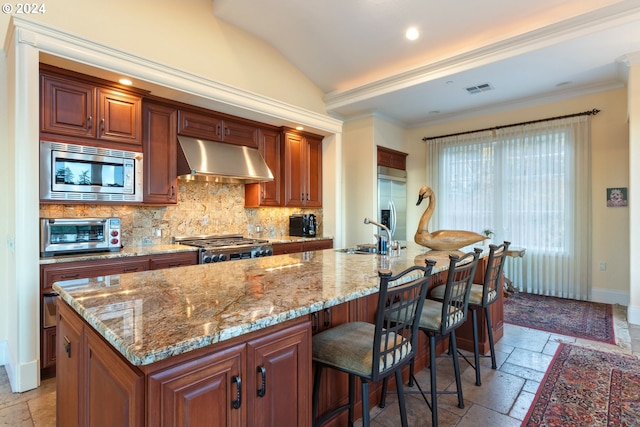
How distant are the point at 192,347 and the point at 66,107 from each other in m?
2.97

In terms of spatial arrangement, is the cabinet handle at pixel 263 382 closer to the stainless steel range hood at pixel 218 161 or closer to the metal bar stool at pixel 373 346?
the metal bar stool at pixel 373 346

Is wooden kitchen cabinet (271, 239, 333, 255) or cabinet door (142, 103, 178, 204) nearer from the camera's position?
cabinet door (142, 103, 178, 204)

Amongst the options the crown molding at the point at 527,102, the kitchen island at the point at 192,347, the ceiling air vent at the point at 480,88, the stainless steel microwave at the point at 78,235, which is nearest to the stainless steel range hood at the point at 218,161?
the stainless steel microwave at the point at 78,235

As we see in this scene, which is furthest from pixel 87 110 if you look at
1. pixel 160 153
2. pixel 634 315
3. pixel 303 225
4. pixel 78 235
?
pixel 634 315

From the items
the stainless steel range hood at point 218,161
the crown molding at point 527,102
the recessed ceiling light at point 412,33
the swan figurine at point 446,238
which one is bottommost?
the swan figurine at point 446,238

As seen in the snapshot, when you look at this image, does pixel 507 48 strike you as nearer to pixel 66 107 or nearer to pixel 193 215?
pixel 193 215

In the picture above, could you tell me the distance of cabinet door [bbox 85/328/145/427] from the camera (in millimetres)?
938

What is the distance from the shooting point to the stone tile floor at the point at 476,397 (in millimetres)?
2041

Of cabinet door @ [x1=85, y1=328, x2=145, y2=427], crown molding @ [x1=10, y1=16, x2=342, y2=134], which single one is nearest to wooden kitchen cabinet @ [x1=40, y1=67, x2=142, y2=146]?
crown molding @ [x1=10, y1=16, x2=342, y2=134]

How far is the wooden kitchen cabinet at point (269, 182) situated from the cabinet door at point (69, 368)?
A: 306 cm

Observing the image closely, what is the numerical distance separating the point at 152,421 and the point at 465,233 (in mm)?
2695

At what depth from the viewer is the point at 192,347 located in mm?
947

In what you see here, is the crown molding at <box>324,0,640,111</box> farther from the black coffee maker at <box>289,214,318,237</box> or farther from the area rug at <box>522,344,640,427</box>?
the area rug at <box>522,344,640,427</box>

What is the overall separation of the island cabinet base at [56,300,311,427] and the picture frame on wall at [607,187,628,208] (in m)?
5.11
